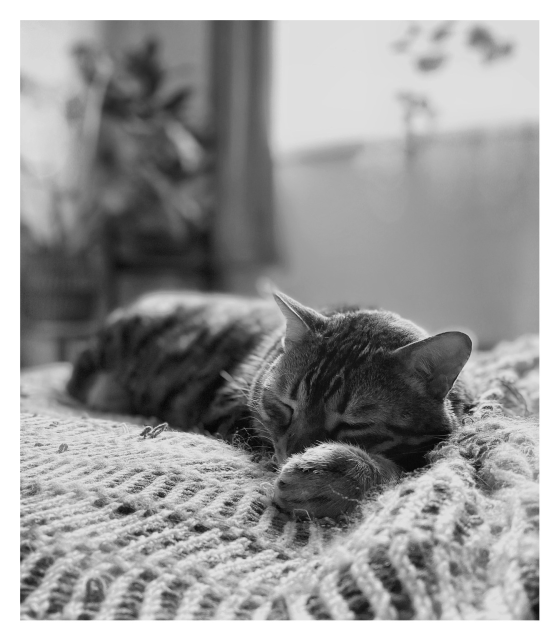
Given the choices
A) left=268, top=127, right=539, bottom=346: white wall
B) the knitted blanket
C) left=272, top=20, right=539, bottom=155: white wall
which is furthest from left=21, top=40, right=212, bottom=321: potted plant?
the knitted blanket

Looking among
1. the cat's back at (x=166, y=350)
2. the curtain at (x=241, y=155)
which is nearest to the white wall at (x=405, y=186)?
the curtain at (x=241, y=155)

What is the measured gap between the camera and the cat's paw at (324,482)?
741mm

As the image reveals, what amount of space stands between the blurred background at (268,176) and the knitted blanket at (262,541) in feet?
5.27

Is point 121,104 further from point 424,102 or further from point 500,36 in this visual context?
Answer: point 500,36

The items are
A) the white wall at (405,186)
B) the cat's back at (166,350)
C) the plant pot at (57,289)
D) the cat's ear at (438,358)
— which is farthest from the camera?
the plant pot at (57,289)

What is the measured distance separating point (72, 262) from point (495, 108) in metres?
1.88

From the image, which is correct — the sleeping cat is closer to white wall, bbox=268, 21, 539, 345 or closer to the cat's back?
the cat's back

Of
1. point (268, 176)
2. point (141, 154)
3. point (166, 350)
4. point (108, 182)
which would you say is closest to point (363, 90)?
point (268, 176)

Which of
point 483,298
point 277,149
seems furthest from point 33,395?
point 277,149

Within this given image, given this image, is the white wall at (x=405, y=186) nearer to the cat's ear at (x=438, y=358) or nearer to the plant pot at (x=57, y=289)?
the plant pot at (x=57, y=289)

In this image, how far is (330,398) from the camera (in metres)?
0.88

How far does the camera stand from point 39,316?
2.67m

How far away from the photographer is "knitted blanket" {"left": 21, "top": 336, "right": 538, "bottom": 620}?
0.59 meters

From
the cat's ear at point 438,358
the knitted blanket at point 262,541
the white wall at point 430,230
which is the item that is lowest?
the knitted blanket at point 262,541
